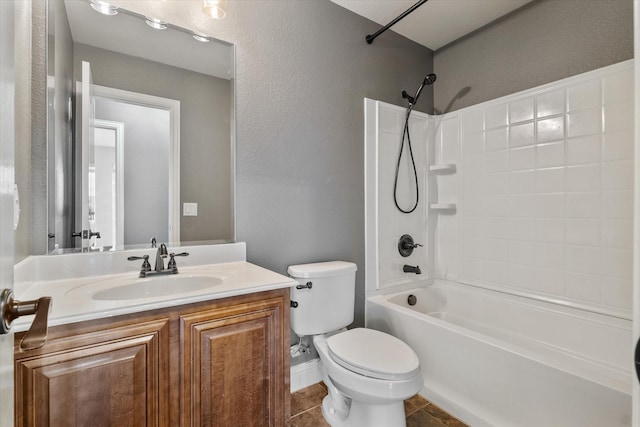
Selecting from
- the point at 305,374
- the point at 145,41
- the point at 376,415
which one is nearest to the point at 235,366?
the point at 376,415

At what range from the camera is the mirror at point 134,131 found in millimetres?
1334

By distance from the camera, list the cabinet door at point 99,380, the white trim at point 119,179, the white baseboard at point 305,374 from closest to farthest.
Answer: the cabinet door at point 99,380, the white trim at point 119,179, the white baseboard at point 305,374

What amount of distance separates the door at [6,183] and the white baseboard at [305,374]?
61.6 inches

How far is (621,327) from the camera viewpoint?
167 cm

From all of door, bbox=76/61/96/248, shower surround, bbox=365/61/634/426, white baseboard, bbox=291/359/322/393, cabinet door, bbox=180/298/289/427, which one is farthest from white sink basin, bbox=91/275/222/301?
shower surround, bbox=365/61/634/426

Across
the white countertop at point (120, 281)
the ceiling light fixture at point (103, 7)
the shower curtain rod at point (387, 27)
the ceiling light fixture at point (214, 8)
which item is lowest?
the white countertop at point (120, 281)

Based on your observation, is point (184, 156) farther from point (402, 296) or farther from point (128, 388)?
point (402, 296)

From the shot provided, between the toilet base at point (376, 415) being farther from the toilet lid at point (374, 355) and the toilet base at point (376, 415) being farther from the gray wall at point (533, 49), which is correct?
the gray wall at point (533, 49)

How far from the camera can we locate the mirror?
4.38 feet

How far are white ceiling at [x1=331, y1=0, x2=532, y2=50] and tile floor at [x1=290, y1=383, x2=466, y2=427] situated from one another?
240 cm

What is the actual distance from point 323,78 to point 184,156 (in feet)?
3.31

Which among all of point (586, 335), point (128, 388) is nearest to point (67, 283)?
point (128, 388)

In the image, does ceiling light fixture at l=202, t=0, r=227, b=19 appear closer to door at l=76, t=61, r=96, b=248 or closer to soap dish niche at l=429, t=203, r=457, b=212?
door at l=76, t=61, r=96, b=248

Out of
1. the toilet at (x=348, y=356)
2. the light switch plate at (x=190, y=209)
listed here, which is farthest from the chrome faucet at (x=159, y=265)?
the toilet at (x=348, y=356)
